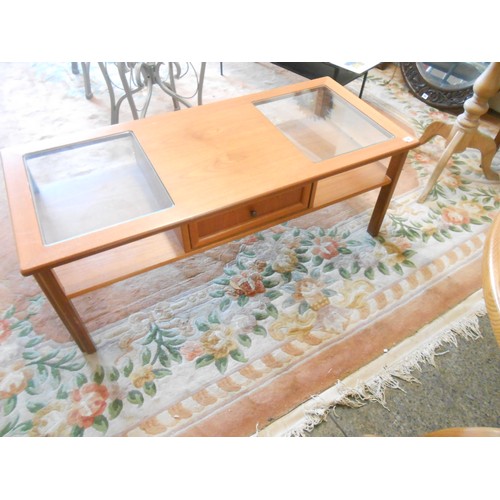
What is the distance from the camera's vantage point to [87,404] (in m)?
0.99

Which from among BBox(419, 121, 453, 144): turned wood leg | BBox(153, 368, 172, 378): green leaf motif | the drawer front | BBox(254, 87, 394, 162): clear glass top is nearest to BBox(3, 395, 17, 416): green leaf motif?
BBox(153, 368, 172, 378): green leaf motif

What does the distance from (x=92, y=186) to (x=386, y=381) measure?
1043 mm

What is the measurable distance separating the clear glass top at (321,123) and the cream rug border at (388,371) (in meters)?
0.62

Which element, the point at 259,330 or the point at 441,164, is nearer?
the point at 259,330

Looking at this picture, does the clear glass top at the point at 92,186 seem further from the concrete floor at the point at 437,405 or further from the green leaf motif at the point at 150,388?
the concrete floor at the point at 437,405

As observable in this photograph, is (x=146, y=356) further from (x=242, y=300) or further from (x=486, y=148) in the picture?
(x=486, y=148)

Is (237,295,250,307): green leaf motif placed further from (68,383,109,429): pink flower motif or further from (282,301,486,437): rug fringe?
(68,383,109,429): pink flower motif

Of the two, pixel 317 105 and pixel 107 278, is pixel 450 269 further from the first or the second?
pixel 107 278

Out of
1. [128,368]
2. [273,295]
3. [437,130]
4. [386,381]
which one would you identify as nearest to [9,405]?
[128,368]

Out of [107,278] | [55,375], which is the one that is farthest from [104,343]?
[107,278]

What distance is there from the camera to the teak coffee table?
2.96 ft

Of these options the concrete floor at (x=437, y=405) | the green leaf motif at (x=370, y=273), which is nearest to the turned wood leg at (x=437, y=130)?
the green leaf motif at (x=370, y=273)

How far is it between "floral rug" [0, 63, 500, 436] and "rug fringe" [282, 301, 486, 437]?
5 cm

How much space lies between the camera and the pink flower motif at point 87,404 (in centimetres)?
96
